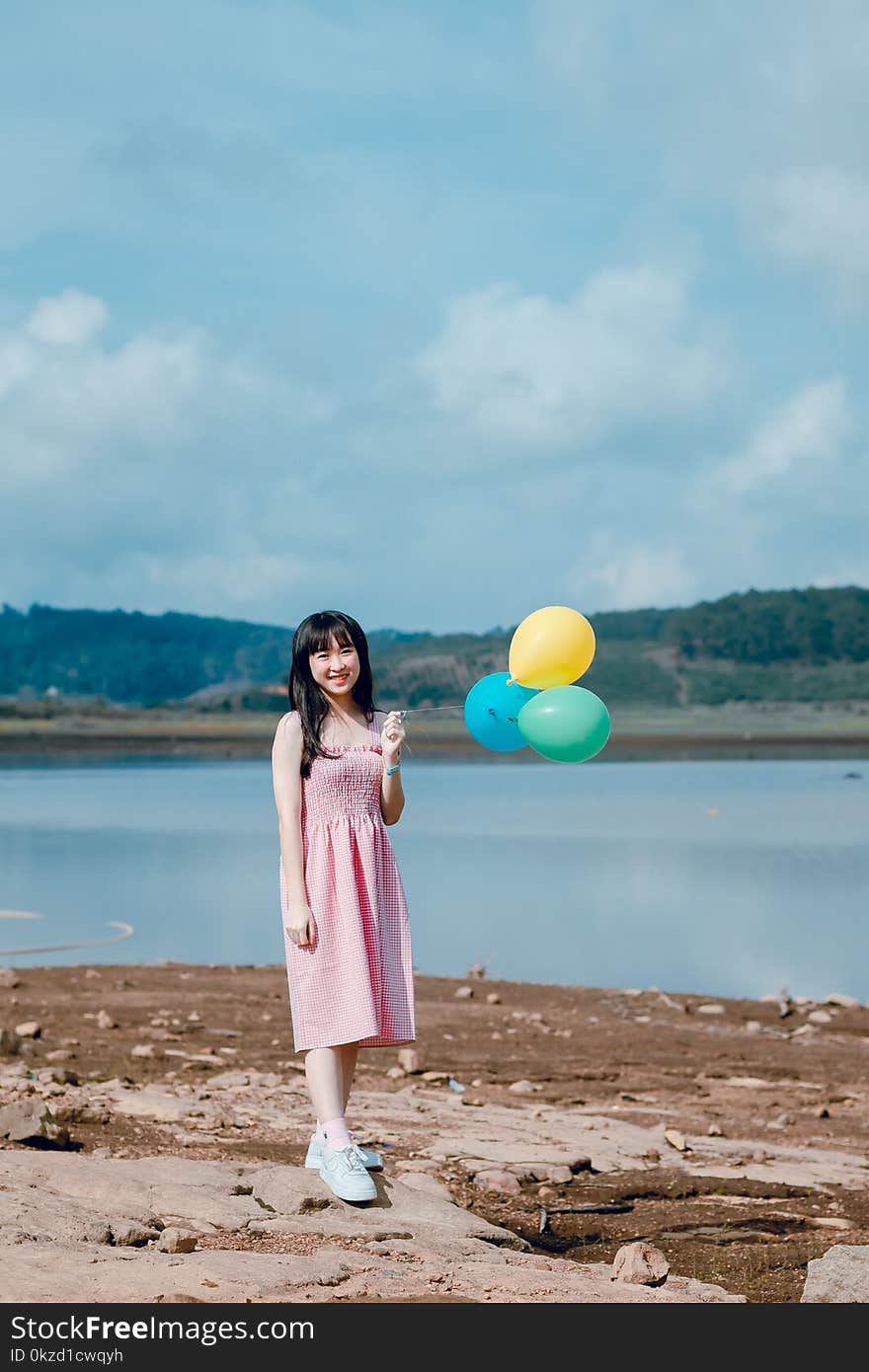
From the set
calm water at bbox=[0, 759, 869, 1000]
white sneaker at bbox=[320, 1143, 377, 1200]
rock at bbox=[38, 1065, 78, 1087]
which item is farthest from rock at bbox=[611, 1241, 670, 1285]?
calm water at bbox=[0, 759, 869, 1000]

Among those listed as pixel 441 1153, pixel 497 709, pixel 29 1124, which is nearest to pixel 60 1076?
pixel 29 1124

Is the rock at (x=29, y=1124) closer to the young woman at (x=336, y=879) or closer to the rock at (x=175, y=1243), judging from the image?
the young woman at (x=336, y=879)

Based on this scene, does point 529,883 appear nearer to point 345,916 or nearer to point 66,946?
point 66,946

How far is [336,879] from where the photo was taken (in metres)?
5.54

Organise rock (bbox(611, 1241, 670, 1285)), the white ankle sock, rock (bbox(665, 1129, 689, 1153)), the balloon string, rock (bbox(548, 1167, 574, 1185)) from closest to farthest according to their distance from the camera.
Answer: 1. rock (bbox(611, 1241, 670, 1285))
2. the white ankle sock
3. rock (bbox(548, 1167, 574, 1185))
4. rock (bbox(665, 1129, 689, 1153))
5. the balloon string

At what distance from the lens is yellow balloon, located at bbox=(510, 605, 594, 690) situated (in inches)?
232

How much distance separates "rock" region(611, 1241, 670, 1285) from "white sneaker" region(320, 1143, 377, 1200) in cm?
95

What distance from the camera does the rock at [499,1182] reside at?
6.31 meters

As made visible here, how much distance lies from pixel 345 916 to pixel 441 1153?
1850 millimetres

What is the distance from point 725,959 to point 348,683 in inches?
421

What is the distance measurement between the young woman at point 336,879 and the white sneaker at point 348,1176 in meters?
0.01

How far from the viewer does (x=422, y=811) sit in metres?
36.5

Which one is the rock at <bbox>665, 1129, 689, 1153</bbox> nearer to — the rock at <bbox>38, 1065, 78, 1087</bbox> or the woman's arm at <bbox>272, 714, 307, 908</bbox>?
the woman's arm at <bbox>272, 714, 307, 908</bbox>
